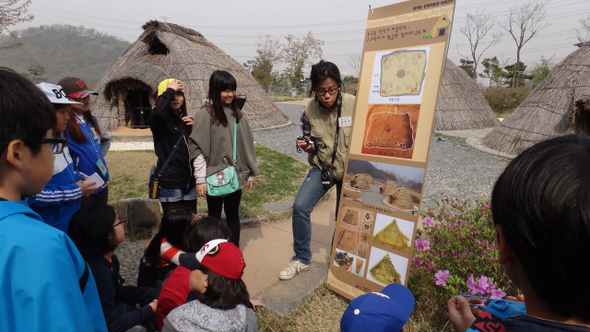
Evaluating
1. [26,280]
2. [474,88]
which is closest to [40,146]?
[26,280]

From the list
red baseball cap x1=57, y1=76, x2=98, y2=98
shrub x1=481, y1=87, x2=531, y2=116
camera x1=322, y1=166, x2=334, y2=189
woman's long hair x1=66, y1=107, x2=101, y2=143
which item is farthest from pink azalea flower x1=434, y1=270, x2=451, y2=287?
shrub x1=481, y1=87, x2=531, y2=116

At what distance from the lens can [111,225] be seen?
2.22m

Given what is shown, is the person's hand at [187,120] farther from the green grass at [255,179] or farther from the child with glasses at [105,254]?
the green grass at [255,179]

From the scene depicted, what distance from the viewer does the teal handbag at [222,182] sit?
122 inches

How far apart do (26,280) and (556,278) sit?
1188mm

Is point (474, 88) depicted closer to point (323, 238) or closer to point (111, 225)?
point (323, 238)

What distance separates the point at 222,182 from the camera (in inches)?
123

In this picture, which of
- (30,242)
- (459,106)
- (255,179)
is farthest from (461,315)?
(459,106)

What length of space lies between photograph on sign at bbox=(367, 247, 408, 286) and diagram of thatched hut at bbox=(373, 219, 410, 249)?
0.07 meters

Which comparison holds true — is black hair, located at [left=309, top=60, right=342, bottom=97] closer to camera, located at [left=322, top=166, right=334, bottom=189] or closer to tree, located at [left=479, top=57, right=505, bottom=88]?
camera, located at [left=322, top=166, right=334, bottom=189]

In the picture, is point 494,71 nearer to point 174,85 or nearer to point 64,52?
point 174,85

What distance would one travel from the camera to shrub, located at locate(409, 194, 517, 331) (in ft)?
7.97

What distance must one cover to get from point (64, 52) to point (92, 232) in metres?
107

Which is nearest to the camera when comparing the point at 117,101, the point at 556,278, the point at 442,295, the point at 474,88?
the point at 556,278
